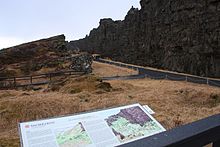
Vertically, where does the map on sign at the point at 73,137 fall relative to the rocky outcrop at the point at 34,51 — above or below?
below

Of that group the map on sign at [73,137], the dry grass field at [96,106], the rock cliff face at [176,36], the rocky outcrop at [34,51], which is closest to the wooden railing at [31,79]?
the dry grass field at [96,106]

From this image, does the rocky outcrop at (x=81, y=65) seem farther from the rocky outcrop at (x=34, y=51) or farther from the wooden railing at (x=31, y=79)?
the rocky outcrop at (x=34, y=51)

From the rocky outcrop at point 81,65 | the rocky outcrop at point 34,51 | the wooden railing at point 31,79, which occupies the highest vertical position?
the rocky outcrop at point 34,51

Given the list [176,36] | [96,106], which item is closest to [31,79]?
[96,106]

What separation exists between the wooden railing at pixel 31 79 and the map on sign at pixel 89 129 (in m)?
19.0

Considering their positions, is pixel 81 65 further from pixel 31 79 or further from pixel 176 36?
pixel 176 36

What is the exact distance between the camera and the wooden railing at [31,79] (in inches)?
870

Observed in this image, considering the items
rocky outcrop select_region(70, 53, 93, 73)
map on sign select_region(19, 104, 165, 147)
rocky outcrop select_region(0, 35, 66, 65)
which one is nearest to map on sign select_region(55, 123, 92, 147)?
map on sign select_region(19, 104, 165, 147)

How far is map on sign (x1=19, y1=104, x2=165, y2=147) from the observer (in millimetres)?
3119

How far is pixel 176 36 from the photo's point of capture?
35688 mm

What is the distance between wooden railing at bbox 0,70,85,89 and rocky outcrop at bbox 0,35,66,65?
759 centimetres

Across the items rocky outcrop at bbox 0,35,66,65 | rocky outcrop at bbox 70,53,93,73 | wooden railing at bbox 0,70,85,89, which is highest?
rocky outcrop at bbox 0,35,66,65


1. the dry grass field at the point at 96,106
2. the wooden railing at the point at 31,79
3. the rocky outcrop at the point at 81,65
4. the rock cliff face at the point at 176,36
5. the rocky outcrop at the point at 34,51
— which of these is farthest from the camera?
the rocky outcrop at the point at 34,51

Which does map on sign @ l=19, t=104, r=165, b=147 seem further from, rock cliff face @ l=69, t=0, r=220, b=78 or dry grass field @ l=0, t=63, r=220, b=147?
rock cliff face @ l=69, t=0, r=220, b=78
